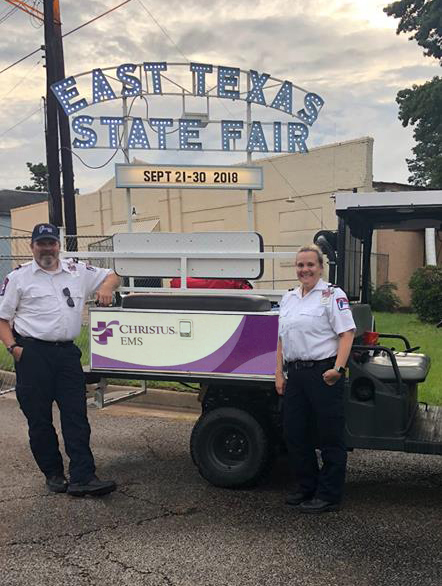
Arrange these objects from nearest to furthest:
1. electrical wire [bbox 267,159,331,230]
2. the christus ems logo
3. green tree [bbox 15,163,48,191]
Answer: the christus ems logo, electrical wire [bbox 267,159,331,230], green tree [bbox 15,163,48,191]

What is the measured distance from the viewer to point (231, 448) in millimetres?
4551

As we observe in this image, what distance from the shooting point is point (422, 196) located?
3969 millimetres

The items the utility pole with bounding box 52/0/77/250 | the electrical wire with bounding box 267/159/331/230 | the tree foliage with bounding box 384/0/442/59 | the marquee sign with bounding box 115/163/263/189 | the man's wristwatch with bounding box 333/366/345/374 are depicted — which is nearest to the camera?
the man's wristwatch with bounding box 333/366/345/374

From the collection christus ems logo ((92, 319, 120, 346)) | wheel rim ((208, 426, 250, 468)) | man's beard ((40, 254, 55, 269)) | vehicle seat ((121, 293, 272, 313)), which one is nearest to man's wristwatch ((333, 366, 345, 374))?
vehicle seat ((121, 293, 272, 313))

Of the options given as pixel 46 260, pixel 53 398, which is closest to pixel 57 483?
pixel 53 398

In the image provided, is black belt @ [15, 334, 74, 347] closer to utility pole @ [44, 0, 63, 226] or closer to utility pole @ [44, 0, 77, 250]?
utility pole @ [44, 0, 77, 250]

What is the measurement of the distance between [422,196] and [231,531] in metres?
2.45

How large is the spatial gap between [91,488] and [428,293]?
9.69 meters

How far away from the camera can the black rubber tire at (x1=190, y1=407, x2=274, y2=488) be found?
14.5 ft

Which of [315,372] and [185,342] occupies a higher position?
[185,342]

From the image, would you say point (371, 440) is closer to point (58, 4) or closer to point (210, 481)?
point (210, 481)

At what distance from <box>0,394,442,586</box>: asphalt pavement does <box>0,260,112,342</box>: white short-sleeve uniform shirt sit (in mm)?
1194

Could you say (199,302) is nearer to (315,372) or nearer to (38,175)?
(315,372)

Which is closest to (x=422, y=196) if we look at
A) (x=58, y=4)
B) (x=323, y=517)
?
(x=323, y=517)
